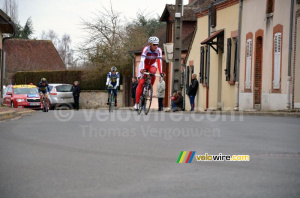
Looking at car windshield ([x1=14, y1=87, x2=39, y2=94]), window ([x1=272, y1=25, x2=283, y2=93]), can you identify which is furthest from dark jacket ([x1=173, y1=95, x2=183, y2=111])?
car windshield ([x1=14, y1=87, x2=39, y2=94])

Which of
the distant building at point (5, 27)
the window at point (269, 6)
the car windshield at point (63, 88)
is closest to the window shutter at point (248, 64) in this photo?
the window at point (269, 6)

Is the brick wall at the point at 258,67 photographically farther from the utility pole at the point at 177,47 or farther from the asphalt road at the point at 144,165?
the asphalt road at the point at 144,165

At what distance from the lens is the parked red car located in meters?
38.2

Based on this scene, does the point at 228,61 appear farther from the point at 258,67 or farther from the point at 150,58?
the point at 150,58

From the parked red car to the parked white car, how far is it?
422 centimetres

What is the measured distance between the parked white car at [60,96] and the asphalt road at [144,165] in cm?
3206

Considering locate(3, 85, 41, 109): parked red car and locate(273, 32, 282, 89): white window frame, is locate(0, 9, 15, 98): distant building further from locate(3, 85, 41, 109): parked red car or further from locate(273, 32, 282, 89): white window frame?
locate(273, 32, 282, 89): white window frame

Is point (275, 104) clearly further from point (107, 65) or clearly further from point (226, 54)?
point (107, 65)

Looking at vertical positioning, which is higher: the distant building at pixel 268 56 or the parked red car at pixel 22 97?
the distant building at pixel 268 56

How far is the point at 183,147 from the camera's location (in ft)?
31.4

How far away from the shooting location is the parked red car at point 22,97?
38219 millimetres

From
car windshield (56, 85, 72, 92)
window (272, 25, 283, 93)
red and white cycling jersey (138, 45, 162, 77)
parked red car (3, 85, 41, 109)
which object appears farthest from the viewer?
car windshield (56, 85, 72, 92)

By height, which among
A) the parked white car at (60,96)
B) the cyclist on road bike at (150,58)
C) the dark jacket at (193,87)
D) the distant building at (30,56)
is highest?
the distant building at (30,56)

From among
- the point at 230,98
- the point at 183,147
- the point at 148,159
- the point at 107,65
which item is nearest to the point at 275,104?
the point at 230,98
